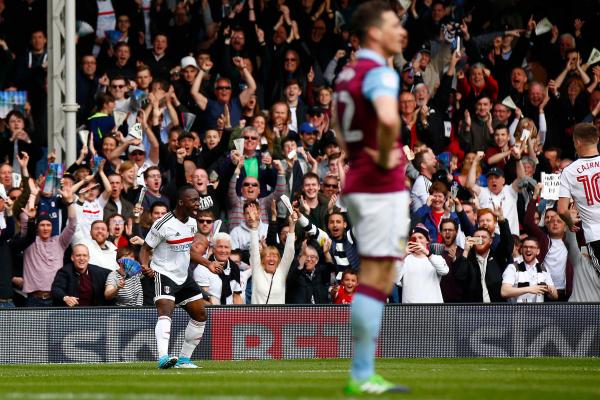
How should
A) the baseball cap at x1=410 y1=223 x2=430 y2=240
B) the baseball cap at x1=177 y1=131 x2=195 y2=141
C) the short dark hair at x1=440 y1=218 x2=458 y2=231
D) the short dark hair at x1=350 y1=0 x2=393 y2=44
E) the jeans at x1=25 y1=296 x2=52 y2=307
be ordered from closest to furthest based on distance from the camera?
1. the short dark hair at x1=350 y1=0 x2=393 y2=44
2. the baseball cap at x1=410 y1=223 x2=430 y2=240
3. the jeans at x1=25 y1=296 x2=52 y2=307
4. the short dark hair at x1=440 y1=218 x2=458 y2=231
5. the baseball cap at x1=177 y1=131 x2=195 y2=141

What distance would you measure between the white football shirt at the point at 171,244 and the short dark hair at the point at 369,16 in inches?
216

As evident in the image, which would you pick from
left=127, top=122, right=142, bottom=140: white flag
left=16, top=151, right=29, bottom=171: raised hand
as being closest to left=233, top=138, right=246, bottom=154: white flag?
left=127, top=122, right=142, bottom=140: white flag

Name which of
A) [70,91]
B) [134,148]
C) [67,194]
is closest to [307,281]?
[67,194]

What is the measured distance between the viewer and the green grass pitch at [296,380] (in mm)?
8430

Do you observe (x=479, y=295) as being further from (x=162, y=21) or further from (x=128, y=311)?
(x=162, y=21)

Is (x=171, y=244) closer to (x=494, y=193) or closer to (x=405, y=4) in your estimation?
(x=494, y=193)

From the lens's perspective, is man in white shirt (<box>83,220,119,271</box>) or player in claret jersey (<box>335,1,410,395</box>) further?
man in white shirt (<box>83,220,119,271</box>)

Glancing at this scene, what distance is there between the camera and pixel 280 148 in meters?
19.1

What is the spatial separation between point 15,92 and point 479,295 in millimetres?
7914

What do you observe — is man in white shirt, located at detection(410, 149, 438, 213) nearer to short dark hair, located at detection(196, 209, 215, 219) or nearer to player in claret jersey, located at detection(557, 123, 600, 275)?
short dark hair, located at detection(196, 209, 215, 219)

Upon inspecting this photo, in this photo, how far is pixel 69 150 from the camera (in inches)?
739

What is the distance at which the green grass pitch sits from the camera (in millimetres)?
8430

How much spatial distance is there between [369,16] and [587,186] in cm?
603

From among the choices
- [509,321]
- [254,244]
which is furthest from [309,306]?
[509,321]
